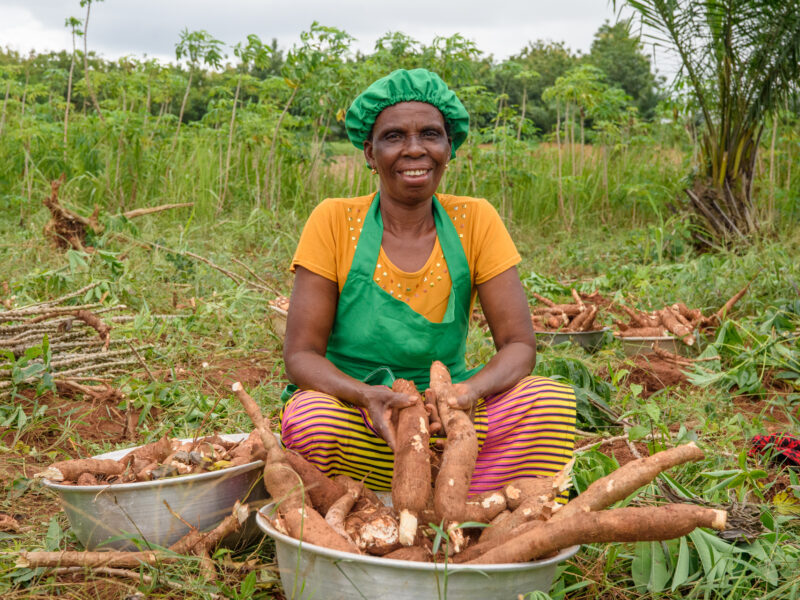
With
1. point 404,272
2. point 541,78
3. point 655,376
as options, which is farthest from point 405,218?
point 541,78

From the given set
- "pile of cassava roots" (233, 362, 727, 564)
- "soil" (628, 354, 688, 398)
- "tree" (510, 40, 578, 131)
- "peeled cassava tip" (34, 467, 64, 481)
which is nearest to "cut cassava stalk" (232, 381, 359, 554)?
"pile of cassava roots" (233, 362, 727, 564)

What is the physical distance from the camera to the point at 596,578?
162cm

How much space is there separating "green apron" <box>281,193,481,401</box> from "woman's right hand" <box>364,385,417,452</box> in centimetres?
26

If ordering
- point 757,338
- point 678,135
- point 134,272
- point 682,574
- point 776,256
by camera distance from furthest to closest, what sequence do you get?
point 678,135 → point 776,256 → point 134,272 → point 757,338 → point 682,574

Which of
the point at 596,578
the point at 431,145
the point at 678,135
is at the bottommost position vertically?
the point at 596,578

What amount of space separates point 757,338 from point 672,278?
1754 mm

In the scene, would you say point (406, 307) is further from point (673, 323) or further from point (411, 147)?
point (673, 323)

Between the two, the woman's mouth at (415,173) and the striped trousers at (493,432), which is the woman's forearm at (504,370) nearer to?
the striped trousers at (493,432)

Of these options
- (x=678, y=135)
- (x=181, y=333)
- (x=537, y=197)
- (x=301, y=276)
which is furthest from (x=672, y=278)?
(x=678, y=135)

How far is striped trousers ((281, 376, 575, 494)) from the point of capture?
181 cm

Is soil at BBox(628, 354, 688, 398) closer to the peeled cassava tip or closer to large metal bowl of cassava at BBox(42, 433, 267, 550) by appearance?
large metal bowl of cassava at BBox(42, 433, 267, 550)

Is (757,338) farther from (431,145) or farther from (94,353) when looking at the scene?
(94,353)

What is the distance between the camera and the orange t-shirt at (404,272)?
205 cm

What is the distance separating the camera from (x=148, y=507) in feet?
5.40
